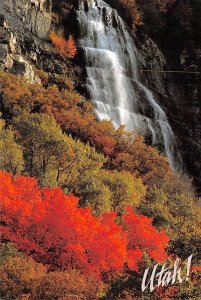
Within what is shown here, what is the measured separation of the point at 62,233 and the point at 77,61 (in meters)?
51.4

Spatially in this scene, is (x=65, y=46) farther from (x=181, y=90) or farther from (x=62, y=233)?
(x=62, y=233)

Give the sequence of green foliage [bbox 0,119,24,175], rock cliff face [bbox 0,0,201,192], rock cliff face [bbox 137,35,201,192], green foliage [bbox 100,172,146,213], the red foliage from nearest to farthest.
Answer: the red foliage → green foliage [bbox 0,119,24,175] → green foliage [bbox 100,172,146,213] → rock cliff face [bbox 0,0,201,192] → rock cliff face [bbox 137,35,201,192]

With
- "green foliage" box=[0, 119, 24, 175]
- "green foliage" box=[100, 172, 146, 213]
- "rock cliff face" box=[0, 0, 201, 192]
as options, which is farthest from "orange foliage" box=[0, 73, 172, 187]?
"green foliage" box=[0, 119, 24, 175]

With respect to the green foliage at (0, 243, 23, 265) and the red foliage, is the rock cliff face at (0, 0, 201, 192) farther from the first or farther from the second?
the green foliage at (0, 243, 23, 265)

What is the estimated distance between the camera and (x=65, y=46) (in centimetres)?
8256

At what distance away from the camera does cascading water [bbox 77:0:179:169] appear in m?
78.1

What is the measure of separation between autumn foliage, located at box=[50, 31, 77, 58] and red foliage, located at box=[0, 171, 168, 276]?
4518cm

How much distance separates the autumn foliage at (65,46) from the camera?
8240 centimetres

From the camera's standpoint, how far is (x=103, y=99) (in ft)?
255

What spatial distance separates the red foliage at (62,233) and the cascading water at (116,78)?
120ft

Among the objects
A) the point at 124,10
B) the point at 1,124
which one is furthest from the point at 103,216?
the point at 124,10

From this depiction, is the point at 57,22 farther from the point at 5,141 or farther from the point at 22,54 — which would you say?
the point at 5,141

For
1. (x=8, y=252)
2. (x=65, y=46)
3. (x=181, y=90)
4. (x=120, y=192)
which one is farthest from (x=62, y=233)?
(x=181, y=90)

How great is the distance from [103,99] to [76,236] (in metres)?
44.1
